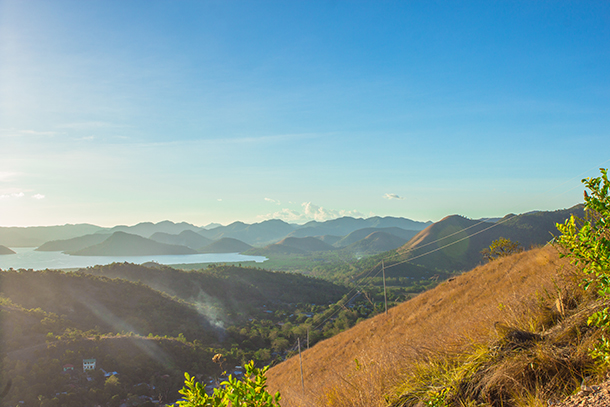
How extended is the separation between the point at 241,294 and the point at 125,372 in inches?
1681

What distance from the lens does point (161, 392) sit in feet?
101

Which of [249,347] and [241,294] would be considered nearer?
[249,347]

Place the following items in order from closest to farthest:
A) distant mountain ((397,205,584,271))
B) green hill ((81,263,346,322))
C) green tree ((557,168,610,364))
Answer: green tree ((557,168,610,364)) → green hill ((81,263,346,322)) → distant mountain ((397,205,584,271))

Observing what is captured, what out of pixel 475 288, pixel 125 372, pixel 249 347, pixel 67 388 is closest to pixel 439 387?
pixel 475 288

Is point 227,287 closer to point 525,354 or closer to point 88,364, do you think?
point 88,364

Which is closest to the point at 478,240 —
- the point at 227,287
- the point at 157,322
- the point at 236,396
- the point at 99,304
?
the point at 227,287

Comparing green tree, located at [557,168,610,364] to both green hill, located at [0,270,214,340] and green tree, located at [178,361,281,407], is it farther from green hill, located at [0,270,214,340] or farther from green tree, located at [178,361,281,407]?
green hill, located at [0,270,214,340]

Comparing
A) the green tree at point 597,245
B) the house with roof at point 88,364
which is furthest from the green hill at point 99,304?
the green tree at point 597,245

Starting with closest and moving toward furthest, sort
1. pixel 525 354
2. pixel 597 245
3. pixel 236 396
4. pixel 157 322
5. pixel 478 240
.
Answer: pixel 236 396, pixel 597 245, pixel 525 354, pixel 157 322, pixel 478 240

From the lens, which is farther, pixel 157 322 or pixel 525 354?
pixel 157 322

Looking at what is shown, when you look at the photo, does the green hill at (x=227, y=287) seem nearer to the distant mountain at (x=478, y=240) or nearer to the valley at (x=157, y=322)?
the valley at (x=157, y=322)

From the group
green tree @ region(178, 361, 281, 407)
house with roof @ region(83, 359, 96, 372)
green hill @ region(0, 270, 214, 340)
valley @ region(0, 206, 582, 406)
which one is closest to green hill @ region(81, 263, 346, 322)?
valley @ region(0, 206, 582, 406)

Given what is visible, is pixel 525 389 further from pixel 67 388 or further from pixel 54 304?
pixel 54 304

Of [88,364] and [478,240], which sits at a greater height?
[478,240]
